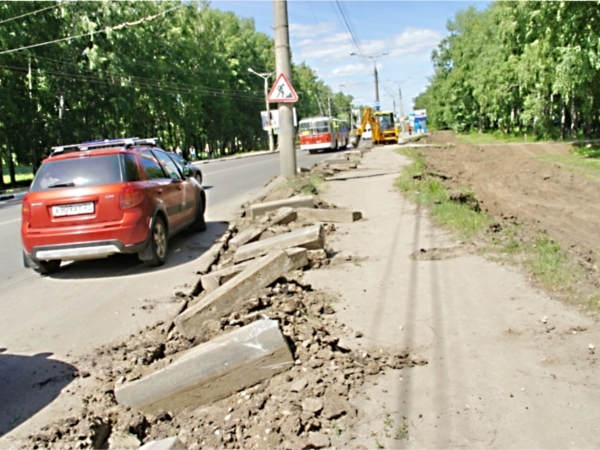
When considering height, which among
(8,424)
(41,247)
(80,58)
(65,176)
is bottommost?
(8,424)

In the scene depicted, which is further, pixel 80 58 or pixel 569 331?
pixel 80 58

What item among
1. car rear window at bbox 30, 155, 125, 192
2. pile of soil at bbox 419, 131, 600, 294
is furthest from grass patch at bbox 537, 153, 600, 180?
car rear window at bbox 30, 155, 125, 192

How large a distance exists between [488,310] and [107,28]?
4025cm

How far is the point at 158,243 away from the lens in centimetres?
852

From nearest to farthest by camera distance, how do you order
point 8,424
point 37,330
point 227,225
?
1. point 8,424
2. point 37,330
3. point 227,225

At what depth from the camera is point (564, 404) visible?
349cm

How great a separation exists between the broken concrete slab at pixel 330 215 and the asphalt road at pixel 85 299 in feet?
5.65

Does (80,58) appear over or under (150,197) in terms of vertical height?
over

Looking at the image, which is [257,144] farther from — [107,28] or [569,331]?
[569,331]

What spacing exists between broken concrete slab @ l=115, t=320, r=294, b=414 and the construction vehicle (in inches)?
1833

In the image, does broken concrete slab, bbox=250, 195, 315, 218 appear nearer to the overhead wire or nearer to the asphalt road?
the asphalt road

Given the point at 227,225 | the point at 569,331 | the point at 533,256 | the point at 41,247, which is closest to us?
the point at 569,331

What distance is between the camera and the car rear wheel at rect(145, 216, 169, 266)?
831 cm

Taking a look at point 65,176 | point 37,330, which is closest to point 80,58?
point 65,176
